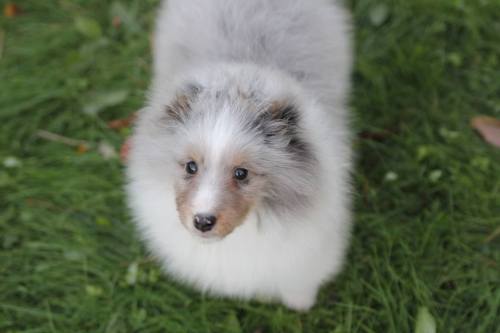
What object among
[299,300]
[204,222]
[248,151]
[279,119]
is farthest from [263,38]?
[299,300]

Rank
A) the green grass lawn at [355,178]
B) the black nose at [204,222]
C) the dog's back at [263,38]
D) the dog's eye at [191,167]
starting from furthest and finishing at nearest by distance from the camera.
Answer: the green grass lawn at [355,178] → the dog's back at [263,38] → the dog's eye at [191,167] → the black nose at [204,222]

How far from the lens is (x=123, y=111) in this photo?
3.58 meters

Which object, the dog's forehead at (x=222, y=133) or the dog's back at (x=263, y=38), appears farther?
the dog's back at (x=263, y=38)

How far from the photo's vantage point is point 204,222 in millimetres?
1817

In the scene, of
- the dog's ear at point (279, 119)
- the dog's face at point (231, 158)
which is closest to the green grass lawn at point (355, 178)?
the dog's face at point (231, 158)

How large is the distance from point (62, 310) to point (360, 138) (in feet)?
6.58

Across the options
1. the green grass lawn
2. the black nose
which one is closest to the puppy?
the black nose

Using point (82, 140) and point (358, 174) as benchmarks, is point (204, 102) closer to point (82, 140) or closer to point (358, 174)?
point (358, 174)

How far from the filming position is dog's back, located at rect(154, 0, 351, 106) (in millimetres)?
2475

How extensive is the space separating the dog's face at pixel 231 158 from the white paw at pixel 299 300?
2.51 feet

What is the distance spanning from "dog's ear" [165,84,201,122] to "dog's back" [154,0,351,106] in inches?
16.5

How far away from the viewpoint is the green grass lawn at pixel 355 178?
2803mm

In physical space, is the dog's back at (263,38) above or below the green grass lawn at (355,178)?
above

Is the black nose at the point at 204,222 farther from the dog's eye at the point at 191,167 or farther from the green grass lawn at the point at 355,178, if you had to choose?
the green grass lawn at the point at 355,178
